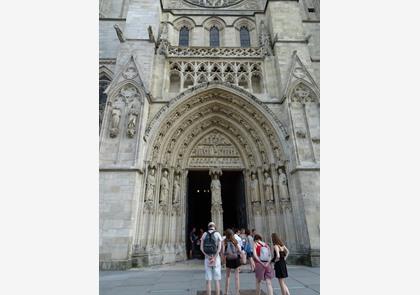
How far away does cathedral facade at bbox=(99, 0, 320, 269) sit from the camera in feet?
29.0

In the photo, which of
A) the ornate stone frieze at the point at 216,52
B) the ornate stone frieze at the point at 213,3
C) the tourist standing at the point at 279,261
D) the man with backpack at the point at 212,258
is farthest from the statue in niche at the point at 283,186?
the ornate stone frieze at the point at 213,3

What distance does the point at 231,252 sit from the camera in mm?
4629

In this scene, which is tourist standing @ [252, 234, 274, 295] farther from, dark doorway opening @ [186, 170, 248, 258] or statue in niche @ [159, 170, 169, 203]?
dark doorway opening @ [186, 170, 248, 258]

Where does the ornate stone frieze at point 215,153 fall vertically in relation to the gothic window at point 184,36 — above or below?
below

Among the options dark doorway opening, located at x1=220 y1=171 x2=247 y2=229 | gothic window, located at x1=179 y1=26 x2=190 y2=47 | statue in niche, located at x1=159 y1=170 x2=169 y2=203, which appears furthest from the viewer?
gothic window, located at x1=179 y1=26 x2=190 y2=47

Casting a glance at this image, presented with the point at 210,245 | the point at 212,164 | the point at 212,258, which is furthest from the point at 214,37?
the point at 212,258

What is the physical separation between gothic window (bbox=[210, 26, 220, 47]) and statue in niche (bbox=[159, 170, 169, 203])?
28.0 feet

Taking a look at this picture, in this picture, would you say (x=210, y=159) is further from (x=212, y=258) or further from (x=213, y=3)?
(x=213, y=3)

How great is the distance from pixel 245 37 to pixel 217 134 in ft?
22.0

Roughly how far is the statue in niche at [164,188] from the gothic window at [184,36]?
818cm

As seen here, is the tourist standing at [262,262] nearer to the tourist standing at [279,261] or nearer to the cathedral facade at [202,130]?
the tourist standing at [279,261]

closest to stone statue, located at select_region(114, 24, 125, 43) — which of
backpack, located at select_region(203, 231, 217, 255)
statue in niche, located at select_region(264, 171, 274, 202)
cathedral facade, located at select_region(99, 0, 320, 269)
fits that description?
cathedral facade, located at select_region(99, 0, 320, 269)

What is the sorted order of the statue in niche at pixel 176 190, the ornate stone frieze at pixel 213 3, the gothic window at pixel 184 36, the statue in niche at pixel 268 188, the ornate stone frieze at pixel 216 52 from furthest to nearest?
the ornate stone frieze at pixel 213 3 < the gothic window at pixel 184 36 < the ornate stone frieze at pixel 216 52 < the statue in niche at pixel 176 190 < the statue in niche at pixel 268 188

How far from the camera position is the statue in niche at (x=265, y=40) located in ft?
40.7
